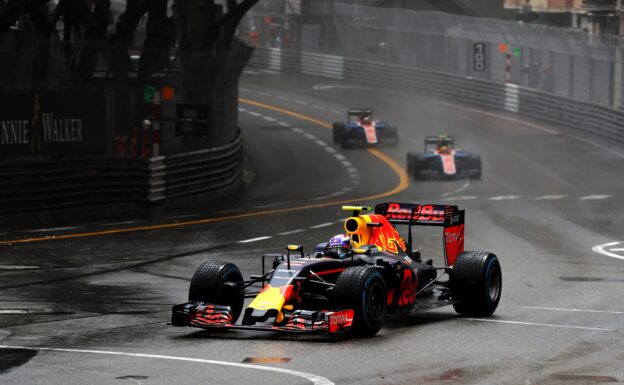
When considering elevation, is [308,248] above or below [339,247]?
below

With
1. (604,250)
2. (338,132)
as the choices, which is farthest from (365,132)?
(604,250)

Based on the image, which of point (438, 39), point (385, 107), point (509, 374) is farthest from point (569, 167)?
point (509, 374)

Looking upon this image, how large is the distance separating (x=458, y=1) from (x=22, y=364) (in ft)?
297

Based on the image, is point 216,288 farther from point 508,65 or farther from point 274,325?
point 508,65

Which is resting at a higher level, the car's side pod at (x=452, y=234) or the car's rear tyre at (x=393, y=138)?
the car's side pod at (x=452, y=234)

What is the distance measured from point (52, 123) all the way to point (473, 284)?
1676 centimetres

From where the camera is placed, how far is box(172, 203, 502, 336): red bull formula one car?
46.7 feet

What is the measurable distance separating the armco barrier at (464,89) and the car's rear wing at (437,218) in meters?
35.8

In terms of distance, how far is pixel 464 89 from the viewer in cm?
6544

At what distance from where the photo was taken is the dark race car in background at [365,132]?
1991 inches

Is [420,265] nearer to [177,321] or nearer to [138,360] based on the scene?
[177,321]

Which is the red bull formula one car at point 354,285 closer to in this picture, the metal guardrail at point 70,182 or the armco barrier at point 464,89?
the metal guardrail at point 70,182

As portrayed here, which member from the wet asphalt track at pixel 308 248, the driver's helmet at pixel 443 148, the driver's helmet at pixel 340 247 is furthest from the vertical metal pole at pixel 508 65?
the driver's helmet at pixel 340 247

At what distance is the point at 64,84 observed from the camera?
31.3 metres
